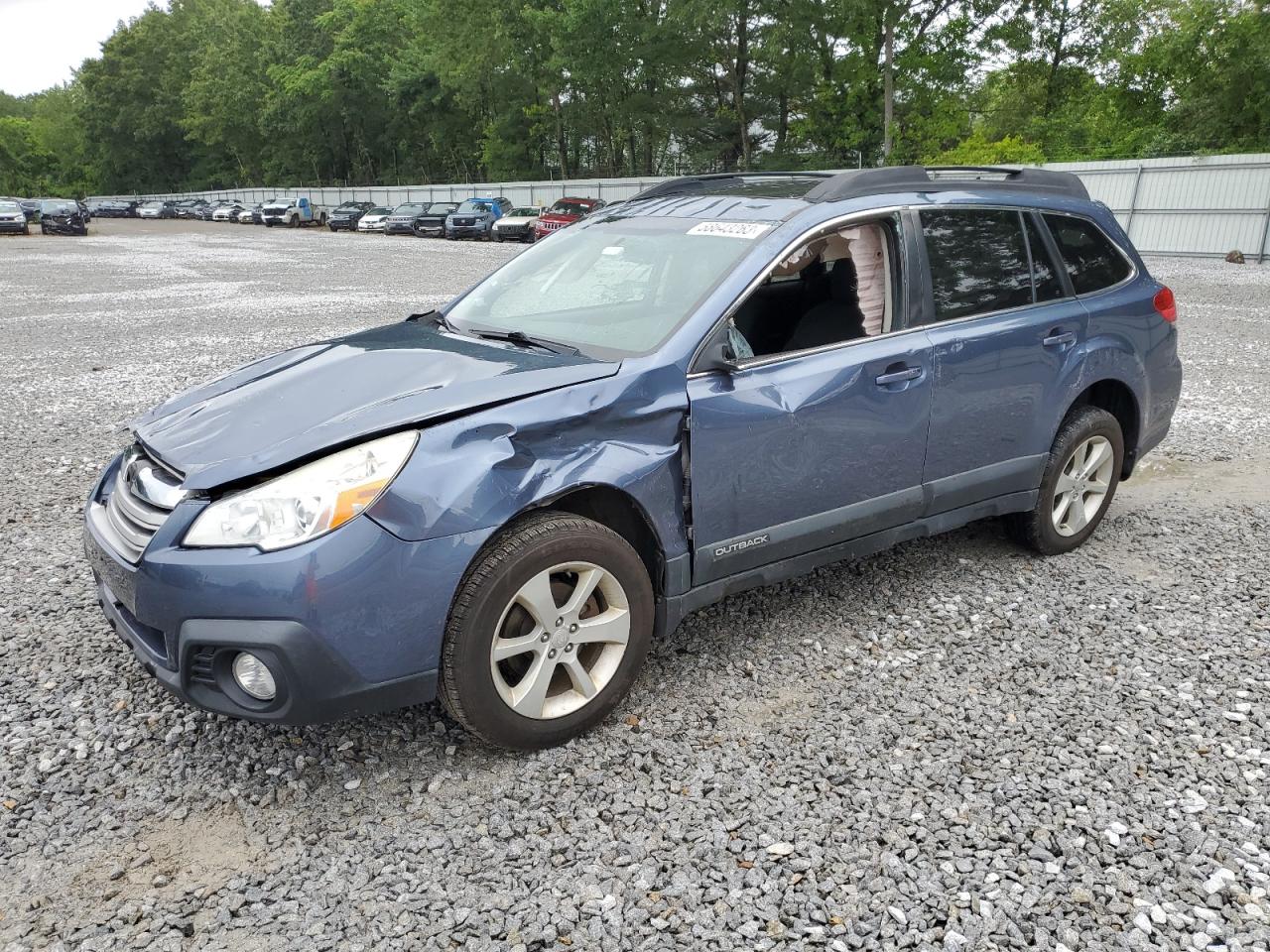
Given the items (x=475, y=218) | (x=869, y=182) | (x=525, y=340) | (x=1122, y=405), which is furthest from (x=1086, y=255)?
(x=475, y=218)

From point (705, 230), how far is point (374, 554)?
75.0 inches

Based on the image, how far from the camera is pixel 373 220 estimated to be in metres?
41.6

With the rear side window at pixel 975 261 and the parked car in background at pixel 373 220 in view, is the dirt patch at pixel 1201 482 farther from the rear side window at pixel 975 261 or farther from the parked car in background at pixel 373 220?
the parked car in background at pixel 373 220

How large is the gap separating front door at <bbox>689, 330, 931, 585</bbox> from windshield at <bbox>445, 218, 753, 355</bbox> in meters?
0.37

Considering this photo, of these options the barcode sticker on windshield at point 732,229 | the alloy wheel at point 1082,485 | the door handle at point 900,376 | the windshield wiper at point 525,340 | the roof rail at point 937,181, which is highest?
the roof rail at point 937,181

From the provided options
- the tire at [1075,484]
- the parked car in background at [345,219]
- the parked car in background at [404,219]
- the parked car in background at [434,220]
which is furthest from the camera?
the parked car in background at [345,219]

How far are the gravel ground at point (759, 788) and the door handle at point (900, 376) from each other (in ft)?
3.36

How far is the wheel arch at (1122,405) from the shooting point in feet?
15.0

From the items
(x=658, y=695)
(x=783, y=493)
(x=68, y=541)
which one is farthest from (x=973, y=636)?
(x=68, y=541)

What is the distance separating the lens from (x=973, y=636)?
386cm

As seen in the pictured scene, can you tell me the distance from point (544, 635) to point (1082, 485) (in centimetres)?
299

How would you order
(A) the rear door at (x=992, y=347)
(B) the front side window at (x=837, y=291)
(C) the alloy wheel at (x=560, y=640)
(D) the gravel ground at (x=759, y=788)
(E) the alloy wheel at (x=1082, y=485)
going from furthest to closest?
(E) the alloy wheel at (x=1082, y=485), (A) the rear door at (x=992, y=347), (B) the front side window at (x=837, y=291), (C) the alloy wheel at (x=560, y=640), (D) the gravel ground at (x=759, y=788)

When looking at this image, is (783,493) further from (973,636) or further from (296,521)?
(296,521)

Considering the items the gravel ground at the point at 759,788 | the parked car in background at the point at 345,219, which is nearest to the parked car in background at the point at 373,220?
the parked car in background at the point at 345,219
